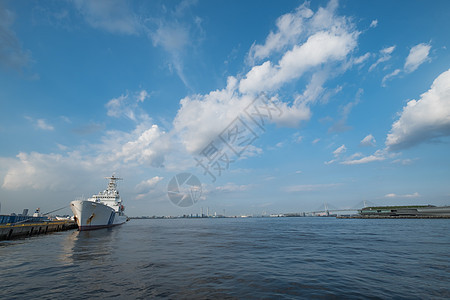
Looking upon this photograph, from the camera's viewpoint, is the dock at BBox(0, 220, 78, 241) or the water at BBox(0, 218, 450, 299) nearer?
the water at BBox(0, 218, 450, 299)

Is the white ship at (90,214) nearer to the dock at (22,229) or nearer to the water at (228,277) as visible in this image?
the dock at (22,229)

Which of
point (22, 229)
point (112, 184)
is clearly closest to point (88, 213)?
point (22, 229)

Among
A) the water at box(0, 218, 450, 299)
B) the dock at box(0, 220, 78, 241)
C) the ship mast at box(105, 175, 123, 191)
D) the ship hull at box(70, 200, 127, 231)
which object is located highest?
the ship mast at box(105, 175, 123, 191)

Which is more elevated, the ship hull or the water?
the ship hull

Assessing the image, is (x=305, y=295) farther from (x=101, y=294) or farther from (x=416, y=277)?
(x=101, y=294)

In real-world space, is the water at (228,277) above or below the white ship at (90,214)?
below

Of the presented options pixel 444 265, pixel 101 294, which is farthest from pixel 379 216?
pixel 101 294

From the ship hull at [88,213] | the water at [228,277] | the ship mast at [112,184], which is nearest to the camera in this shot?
the water at [228,277]

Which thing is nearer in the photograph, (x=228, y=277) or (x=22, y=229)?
(x=228, y=277)

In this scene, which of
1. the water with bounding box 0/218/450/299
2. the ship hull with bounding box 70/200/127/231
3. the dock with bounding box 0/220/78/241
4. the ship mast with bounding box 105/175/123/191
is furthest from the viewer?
the ship mast with bounding box 105/175/123/191

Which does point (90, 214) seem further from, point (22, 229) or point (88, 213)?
point (22, 229)

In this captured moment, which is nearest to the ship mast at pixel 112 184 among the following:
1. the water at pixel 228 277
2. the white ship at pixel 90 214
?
the white ship at pixel 90 214

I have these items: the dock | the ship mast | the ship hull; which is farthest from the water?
the ship mast

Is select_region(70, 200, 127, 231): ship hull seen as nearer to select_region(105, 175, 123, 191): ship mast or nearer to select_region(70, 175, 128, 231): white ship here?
select_region(70, 175, 128, 231): white ship
